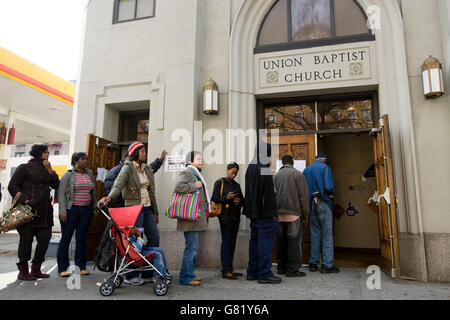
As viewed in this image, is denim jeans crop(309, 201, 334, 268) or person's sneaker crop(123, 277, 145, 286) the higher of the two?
denim jeans crop(309, 201, 334, 268)

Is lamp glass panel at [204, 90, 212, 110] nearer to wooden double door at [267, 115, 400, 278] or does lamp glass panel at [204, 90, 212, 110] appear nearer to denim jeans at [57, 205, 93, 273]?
wooden double door at [267, 115, 400, 278]

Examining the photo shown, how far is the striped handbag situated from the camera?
15.1ft

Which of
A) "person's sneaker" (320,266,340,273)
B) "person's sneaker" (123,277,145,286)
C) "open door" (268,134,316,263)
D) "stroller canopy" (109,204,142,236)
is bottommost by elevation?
"person's sneaker" (320,266,340,273)

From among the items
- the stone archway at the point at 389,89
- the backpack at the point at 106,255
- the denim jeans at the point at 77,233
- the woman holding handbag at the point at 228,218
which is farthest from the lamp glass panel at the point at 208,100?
the backpack at the point at 106,255

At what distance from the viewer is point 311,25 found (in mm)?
6758

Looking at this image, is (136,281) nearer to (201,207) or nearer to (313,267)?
(201,207)

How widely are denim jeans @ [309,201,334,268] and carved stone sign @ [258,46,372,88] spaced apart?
2.43 meters

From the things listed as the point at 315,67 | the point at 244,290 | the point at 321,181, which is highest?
the point at 315,67

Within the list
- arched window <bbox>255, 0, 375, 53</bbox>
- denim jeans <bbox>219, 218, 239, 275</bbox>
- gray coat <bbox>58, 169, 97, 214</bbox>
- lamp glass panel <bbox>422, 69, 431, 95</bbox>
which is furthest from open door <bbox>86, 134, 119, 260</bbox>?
lamp glass panel <bbox>422, 69, 431, 95</bbox>

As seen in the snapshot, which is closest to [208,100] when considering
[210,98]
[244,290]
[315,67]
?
[210,98]

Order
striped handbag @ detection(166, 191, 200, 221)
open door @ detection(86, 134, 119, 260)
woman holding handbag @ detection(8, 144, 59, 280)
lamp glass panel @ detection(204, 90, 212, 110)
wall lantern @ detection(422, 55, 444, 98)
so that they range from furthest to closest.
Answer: open door @ detection(86, 134, 119, 260), lamp glass panel @ detection(204, 90, 212, 110), wall lantern @ detection(422, 55, 444, 98), woman holding handbag @ detection(8, 144, 59, 280), striped handbag @ detection(166, 191, 200, 221)

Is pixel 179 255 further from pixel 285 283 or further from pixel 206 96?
pixel 206 96

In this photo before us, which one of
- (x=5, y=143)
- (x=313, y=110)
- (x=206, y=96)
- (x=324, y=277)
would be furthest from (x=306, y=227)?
(x=5, y=143)

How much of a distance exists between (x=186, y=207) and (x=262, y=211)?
3.59ft
